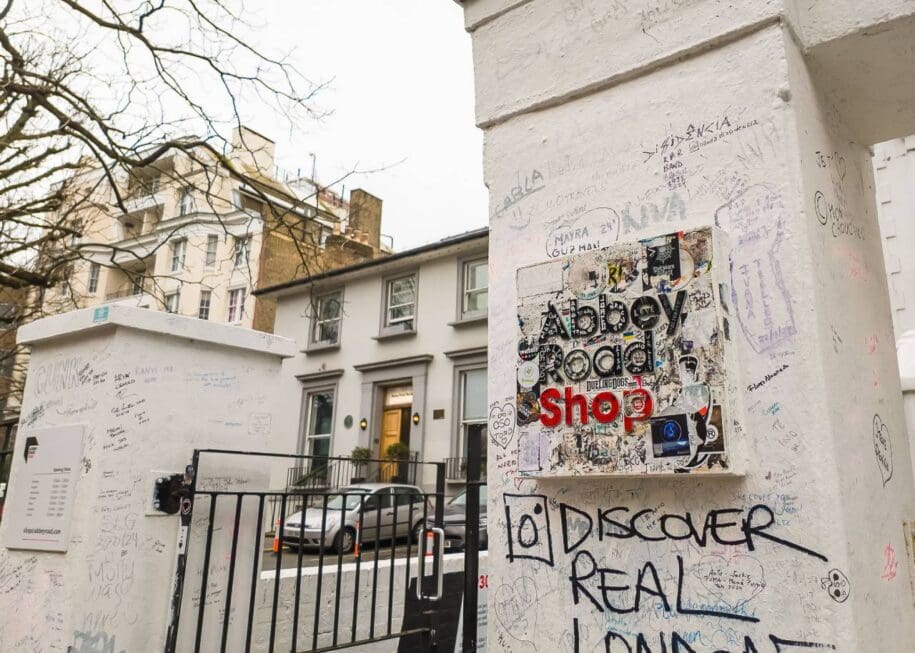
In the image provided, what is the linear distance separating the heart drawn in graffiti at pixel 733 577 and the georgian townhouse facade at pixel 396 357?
15054mm

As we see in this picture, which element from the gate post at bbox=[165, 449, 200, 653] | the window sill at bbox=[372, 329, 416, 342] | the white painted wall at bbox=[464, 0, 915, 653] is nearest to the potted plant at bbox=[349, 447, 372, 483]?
the window sill at bbox=[372, 329, 416, 342]

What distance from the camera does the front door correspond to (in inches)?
758

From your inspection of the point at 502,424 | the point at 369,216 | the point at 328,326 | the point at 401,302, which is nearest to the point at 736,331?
the point at 502,424

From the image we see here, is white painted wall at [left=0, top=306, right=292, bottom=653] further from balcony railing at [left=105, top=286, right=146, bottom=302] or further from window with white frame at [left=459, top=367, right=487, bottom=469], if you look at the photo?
balcony railing at [left=105, top=286, right=146, bottom=302]

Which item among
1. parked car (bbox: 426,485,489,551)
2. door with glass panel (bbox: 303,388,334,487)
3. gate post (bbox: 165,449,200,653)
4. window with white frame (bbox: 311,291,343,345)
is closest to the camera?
gate post (bbox: 165,449,200,653)

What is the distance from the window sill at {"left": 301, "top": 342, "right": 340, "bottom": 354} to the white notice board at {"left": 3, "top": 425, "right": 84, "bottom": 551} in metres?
17.1

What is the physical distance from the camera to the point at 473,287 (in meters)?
18.8

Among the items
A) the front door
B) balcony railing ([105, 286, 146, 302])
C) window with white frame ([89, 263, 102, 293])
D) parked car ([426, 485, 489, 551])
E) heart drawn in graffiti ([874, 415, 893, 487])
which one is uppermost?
window with white frame ([89, 263, 102, 293])

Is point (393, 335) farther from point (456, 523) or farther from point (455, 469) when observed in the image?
point (456, 523)

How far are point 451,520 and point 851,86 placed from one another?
998 cm

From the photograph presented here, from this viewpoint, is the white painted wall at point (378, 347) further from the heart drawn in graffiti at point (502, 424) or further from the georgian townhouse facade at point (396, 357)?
Result: the heart drawn in graffiti at point (502, 424)

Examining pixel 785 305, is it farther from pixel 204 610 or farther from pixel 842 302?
pixel 204 610

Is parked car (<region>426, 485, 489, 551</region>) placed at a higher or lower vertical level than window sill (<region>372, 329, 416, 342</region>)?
lower

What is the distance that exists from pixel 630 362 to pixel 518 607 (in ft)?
3.50
